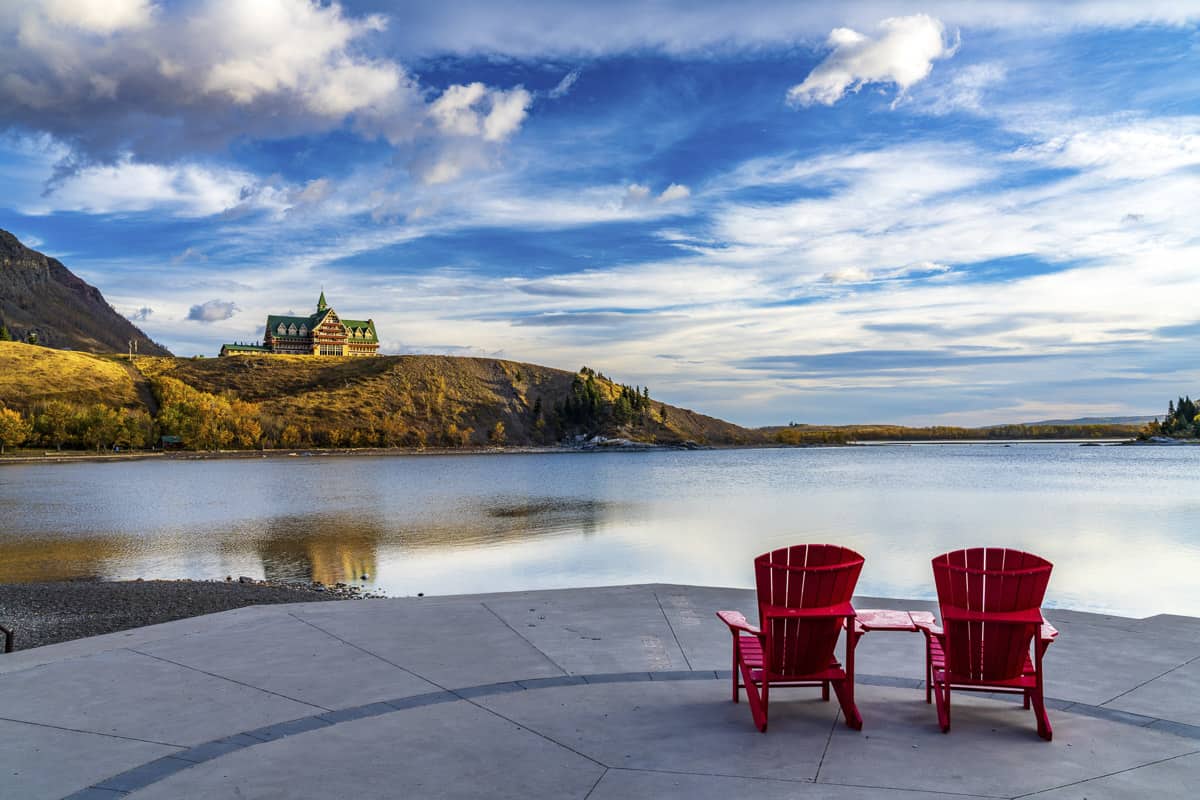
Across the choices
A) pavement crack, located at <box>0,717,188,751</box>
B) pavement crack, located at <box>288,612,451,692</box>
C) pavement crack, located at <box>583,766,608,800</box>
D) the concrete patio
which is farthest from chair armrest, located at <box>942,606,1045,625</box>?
pavement crack, located at <box>0,717,188,751</box>

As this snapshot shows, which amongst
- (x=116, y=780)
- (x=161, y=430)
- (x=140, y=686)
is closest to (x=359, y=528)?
(x=140, y=686)

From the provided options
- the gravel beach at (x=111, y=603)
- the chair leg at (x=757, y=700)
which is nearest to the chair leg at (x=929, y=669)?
the chair leg at (x=757, y=700)

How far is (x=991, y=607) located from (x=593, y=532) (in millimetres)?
22108

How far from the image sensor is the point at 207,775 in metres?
4.98

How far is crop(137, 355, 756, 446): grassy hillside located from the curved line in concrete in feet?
433

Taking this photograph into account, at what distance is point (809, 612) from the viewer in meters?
5.65

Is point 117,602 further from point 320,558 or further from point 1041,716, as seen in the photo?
point 1041,716

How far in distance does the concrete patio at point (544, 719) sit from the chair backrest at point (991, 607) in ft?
1.51

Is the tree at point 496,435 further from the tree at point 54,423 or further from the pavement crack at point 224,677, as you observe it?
the pavement crack at point 224,677

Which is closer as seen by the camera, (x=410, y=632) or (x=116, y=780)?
(x=116, y=780)

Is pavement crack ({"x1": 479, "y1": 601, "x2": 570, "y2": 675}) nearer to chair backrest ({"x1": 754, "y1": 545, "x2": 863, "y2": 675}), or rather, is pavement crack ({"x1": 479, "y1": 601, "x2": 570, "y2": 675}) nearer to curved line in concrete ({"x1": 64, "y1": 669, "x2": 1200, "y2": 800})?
curved line in concrete ({"x1": 64, "y1": 669, "x2": 1200, "y2": 800})

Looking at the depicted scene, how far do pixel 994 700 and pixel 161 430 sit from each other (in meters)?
133

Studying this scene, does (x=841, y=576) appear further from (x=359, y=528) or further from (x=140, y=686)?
(x=359, y=528)

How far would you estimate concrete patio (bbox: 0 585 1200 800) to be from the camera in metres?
4.83
